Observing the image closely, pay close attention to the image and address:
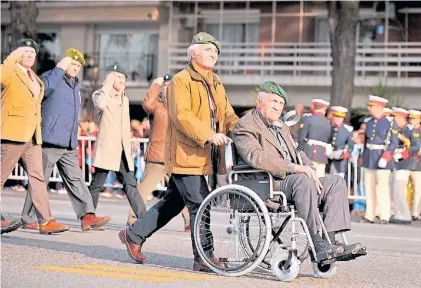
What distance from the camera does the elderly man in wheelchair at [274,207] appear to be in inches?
323

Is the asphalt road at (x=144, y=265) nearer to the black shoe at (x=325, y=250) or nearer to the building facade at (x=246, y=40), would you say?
the black shoe at (x=325, y=250)

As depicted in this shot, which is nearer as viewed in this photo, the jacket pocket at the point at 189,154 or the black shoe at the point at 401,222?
the jacket pocket at the point at 189,154

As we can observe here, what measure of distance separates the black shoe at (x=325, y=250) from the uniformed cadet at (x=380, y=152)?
8186 mm

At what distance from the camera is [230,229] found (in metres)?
8.64

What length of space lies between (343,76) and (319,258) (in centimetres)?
1779

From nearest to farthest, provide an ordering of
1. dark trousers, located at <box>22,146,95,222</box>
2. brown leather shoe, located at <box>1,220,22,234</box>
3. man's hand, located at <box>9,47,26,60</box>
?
man's hand, located at <box>9,47,26,60</box>, brown leather shoe, located at <box>1,220,22,234</box>, dark trousers, located at <box>22,146,95,222</box>

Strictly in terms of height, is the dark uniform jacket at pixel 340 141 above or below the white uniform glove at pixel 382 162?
above

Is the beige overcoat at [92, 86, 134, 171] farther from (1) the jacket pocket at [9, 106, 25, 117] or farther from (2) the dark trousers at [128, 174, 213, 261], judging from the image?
(2) the dark trousers at [128, 174, 213, 261]

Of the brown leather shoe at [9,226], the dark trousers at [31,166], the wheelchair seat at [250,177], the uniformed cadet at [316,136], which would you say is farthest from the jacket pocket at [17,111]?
the uniformed cadet at [316,136]

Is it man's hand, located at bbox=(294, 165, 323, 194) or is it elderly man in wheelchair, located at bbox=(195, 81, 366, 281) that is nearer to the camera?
elderly man in wheelchair, located at bbox=(195, 81, 366, 281)

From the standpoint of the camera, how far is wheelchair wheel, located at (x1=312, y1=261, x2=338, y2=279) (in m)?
8.56

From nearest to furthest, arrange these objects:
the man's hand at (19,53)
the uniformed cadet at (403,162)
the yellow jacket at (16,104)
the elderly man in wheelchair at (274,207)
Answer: the elderly man in wheelchair at (274,207) < the yellow jacket at (16,104) < the man's hand at (19,53) < the uniformed cadet at (403,162)

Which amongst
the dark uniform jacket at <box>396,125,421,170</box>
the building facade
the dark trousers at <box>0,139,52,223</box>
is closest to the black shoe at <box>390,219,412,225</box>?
the dark uniform jacket at <box>396,125,421,170</box>

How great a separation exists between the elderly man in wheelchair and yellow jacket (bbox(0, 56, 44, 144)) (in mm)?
3029
